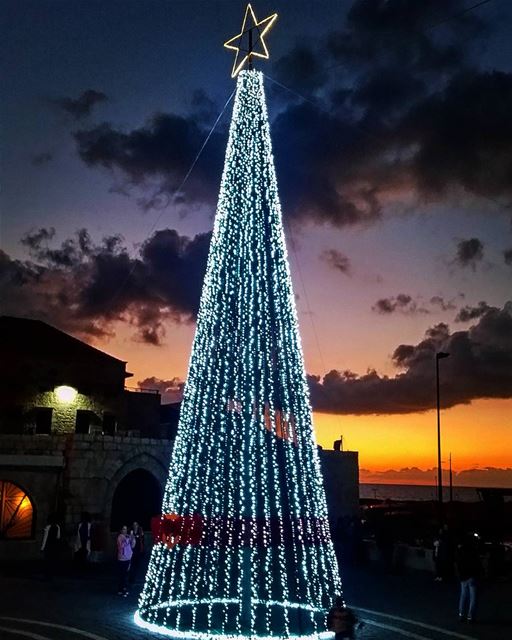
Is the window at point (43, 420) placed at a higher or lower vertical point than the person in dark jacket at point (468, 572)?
higher

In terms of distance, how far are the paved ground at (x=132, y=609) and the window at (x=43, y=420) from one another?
14.8 m

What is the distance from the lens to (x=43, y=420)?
118ft

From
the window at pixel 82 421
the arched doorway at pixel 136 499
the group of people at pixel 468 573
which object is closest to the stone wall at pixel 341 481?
the arched doorway at pixel 136 499

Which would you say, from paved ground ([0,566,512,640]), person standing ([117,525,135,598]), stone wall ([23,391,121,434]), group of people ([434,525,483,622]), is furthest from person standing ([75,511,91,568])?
stone wall ([23,391,121,434])

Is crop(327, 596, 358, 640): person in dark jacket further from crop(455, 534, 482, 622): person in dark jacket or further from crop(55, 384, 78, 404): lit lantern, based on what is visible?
crop(55, 384, 78, 404): lit lantern

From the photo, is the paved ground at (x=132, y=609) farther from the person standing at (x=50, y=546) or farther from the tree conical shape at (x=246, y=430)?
the tree conical shape at (x=246, y=430)

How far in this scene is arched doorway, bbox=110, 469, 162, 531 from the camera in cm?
2998

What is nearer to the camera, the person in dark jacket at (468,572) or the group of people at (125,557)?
the person in dark jacket at (468,572)

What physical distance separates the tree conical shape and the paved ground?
3.46ft

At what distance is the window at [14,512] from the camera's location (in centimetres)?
2623

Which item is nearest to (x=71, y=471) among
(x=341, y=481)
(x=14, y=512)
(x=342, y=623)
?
(x=14, y=512)

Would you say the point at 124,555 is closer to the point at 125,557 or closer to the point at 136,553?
the point at 125,557

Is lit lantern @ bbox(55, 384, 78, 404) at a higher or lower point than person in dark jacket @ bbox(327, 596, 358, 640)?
higher

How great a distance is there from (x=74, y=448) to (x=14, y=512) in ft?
9.72
